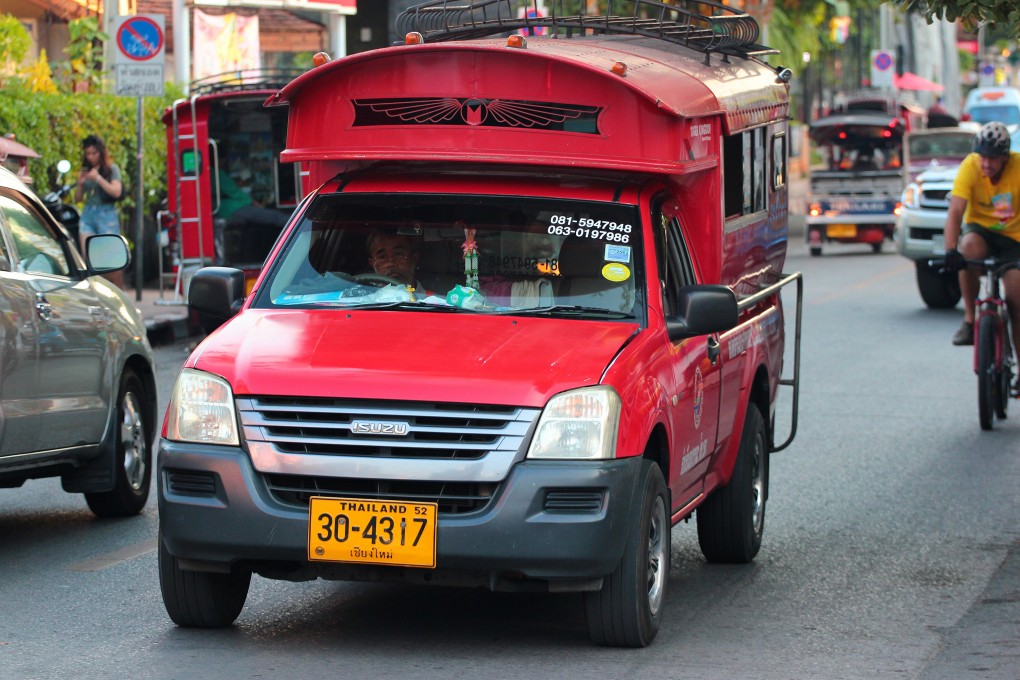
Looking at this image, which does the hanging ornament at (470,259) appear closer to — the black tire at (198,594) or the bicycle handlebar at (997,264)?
the black tire at (198,594)

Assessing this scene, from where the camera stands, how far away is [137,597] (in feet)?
23.5

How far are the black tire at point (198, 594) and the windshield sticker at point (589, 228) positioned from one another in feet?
5.84

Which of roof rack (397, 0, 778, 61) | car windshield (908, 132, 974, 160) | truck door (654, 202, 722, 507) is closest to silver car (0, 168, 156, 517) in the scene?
roof rack (397, 0, 778, 61)

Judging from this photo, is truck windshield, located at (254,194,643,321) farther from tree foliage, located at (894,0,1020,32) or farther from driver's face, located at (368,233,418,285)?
tree foliage, located at (894,0,1020,32)

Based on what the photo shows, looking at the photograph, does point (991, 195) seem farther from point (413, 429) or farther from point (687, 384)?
point (413, 429)

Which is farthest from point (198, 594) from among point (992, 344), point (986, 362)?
point (992, 344)

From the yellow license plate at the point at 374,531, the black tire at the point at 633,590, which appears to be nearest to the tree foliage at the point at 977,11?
the black tire at the point at 633,590

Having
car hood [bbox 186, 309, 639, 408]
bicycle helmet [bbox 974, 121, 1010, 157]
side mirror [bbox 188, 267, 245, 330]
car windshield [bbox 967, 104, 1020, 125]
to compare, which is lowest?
car hood [bbox 186, 309, 639, 408]

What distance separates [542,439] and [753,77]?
149 inches

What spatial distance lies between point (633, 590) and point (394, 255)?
1.71 metres

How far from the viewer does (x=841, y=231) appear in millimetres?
30922

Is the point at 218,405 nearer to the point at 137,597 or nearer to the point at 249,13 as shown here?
the point at 137,597

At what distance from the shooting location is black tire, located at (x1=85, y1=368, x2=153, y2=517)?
8.87m

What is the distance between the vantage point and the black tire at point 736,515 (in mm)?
8016
